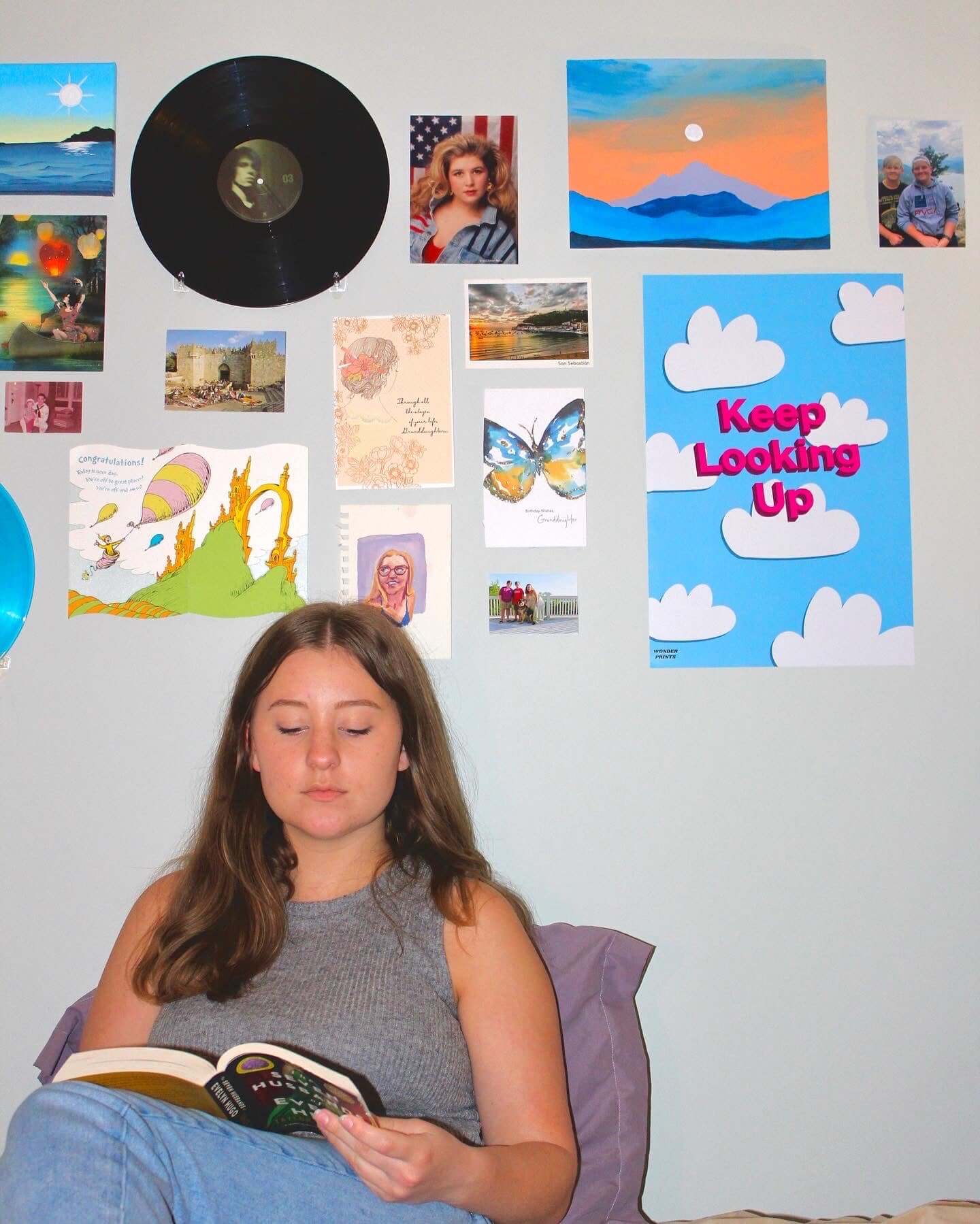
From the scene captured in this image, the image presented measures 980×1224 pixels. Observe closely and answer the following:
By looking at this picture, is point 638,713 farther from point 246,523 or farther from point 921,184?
point 921,184

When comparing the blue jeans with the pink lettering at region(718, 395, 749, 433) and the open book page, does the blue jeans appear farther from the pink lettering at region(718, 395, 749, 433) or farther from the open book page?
the pink lettering at region(718, 395, 749, 433)

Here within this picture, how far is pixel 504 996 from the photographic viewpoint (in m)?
1.16

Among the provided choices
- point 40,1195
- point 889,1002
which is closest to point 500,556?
point 889,1002

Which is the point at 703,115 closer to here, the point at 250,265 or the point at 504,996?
the point at 250,265

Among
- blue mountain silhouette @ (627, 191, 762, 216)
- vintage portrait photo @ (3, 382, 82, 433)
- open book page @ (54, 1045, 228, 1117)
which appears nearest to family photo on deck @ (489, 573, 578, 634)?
blue mountain silhouette @ (627, 191, 762, 216)

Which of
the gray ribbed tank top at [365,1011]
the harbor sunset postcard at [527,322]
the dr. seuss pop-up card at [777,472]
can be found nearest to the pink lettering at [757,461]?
the dr. seuss pop-up card at [777,472]

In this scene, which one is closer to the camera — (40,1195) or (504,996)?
(40,1195)

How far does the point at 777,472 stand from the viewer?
156 centimetres

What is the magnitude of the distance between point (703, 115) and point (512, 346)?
45 centimetres

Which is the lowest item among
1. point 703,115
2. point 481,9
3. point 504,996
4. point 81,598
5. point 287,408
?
point 504,996

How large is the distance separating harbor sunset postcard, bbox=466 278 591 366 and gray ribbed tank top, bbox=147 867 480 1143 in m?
0.80

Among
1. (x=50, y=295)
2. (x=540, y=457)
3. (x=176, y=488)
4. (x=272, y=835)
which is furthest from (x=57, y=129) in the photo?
(x=272, y=835)

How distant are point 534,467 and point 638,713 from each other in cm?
39

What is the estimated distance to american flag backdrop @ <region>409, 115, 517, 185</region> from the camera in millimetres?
1551
